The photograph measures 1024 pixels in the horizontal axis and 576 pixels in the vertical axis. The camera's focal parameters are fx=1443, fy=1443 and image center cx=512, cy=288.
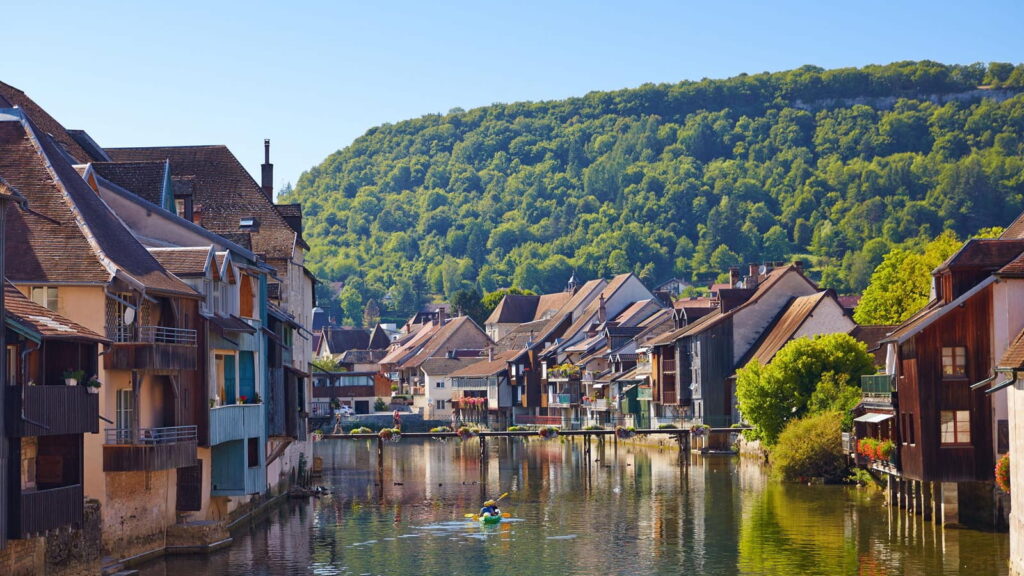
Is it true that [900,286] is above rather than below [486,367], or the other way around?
above

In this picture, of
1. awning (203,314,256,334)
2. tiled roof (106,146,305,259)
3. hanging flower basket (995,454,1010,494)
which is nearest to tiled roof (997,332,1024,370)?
hanging flower basket (995,454,1010,494)

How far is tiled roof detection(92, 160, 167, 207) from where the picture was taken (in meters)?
55.7

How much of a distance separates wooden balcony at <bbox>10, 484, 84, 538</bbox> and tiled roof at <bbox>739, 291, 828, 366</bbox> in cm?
6240

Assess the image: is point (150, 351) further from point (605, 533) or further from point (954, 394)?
point (954, 394)

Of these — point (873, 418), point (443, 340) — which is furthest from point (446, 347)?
point (873, 418)

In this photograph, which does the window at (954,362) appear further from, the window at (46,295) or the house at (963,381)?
the window at (46,295)

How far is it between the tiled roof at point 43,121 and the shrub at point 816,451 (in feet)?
123

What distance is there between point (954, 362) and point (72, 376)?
3183cm

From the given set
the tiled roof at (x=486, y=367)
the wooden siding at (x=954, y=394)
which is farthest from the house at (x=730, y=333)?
the tiled roof at (x=486, y=367)

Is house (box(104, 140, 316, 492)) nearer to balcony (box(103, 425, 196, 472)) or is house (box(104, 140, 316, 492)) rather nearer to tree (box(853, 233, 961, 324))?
balcony (box(103, 425, 196, 472))

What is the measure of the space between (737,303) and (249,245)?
48.8 meters

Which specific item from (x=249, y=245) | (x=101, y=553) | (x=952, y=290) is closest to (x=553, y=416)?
(x=249, y=245)

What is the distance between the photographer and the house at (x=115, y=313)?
40.5m

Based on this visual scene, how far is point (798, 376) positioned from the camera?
265 ft
